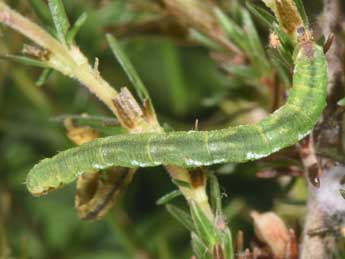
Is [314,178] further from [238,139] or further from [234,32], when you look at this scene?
[234,32]

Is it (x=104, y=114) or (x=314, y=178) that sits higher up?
(x=104, y=114)

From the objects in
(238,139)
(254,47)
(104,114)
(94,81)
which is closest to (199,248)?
(238,139)

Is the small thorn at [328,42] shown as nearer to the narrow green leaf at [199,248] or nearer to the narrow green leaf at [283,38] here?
the narrow green leaf at [283,38]

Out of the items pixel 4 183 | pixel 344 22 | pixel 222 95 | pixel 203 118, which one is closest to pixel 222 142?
pixel 344 22

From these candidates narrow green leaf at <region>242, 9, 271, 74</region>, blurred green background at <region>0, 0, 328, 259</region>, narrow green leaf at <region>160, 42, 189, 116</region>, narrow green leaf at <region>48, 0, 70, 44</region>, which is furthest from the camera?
narrow green leaf at <region>160, 42, 189, 116</region>

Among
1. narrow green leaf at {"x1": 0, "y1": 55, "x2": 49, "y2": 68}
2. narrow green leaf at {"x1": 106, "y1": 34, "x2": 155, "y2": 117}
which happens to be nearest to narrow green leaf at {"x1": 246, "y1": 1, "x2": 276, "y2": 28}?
A: narrow green leaf at {"x1": 106, "y1": 34, "x2": 155, "y2": 117}

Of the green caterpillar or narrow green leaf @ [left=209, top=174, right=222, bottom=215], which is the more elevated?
the green caterpillar

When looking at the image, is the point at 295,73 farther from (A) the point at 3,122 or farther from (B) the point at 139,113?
(A) the point at 3,122

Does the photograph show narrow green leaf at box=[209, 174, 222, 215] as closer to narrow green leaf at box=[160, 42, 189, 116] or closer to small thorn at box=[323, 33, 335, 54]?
small thorn at box=[323, 33, 335, 54]
